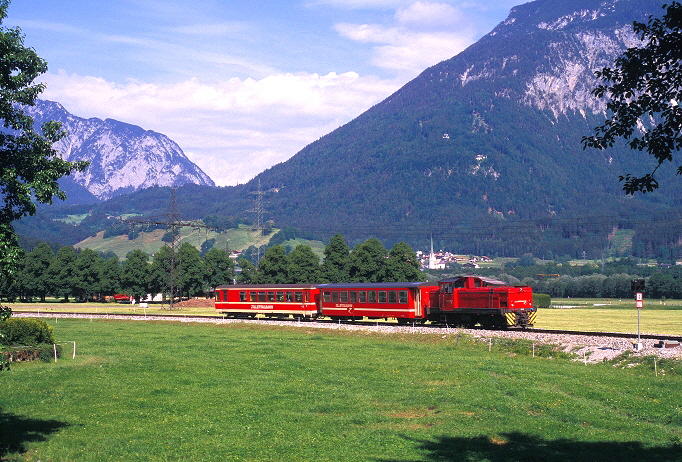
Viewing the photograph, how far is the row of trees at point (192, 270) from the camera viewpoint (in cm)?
12400

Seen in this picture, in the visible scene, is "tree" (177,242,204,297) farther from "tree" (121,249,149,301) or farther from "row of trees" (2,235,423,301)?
"tree" (121,249,149,301)

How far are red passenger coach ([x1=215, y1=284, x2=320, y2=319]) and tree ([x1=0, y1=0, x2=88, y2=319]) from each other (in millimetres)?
57119

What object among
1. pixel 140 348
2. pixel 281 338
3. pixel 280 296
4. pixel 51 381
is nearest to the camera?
pixel 51 381

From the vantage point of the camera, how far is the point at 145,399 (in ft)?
99.0

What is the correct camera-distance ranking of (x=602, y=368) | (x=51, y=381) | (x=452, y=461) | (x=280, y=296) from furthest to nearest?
(x=280, y=296) → (x=602, y=368) → (x=51, y=381) → (x=452, y=461)

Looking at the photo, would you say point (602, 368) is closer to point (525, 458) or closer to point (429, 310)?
point (525, 458)

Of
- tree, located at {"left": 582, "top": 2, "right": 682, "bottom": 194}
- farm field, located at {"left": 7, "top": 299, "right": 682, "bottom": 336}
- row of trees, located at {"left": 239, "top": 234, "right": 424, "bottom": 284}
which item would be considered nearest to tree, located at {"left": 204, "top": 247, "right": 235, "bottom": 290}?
row of trees, located at {"left": 239, "top": 234, "right": 424, "bottom": 284}

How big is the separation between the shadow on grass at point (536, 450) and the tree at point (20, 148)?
45.4 ft

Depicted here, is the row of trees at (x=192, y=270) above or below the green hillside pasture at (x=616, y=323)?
above

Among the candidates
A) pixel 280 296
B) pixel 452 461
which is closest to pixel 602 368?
pixel 452 461

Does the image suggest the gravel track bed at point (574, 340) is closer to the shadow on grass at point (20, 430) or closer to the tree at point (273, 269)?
the shadow on grass at point (20, 430)

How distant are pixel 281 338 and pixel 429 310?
1494 cm

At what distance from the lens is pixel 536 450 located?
72.1 ft

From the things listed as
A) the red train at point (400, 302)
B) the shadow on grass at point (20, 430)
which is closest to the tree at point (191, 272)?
the red train at point (400, 302)
